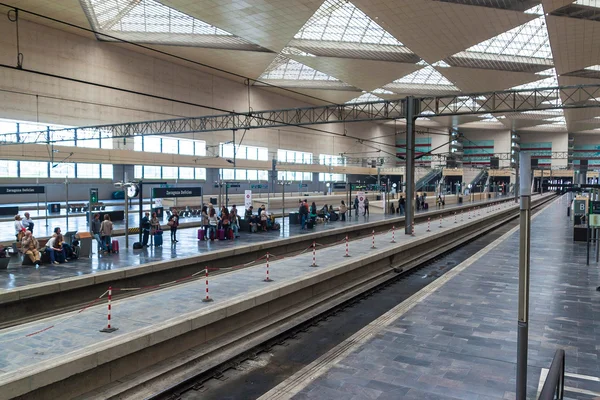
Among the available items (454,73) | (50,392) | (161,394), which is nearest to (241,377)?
(161,394)

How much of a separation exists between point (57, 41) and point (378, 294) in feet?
96.3

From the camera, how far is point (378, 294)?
1334 cm

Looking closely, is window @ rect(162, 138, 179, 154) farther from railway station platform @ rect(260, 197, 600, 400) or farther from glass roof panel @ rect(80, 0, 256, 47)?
railway station platform @ rect(260, 197, 600, 400)

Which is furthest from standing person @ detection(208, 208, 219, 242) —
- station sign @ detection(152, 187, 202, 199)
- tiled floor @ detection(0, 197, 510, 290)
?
station sign @ detection(152, 187, 202, 199)

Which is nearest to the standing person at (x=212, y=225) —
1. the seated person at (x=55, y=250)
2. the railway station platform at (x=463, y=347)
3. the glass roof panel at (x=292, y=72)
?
the seated person at (x=55, y=250)

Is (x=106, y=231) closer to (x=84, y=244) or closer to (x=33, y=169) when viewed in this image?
(x=84, y=244)

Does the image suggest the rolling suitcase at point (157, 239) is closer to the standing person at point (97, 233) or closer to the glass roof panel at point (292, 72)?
the standing person at point (97, 233)

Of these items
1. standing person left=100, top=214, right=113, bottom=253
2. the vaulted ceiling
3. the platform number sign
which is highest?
the vaulted ceiling

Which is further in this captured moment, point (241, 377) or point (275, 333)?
point (275, 333)

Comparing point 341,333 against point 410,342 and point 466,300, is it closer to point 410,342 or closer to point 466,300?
point 410,342

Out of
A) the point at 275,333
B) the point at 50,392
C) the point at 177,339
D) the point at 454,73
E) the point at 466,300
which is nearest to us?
the point at 50,392

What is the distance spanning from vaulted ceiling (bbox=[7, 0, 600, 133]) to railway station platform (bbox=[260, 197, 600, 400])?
57.9ft

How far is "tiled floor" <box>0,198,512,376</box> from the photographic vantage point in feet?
21.7

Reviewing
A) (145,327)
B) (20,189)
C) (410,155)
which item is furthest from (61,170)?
(145,327)
